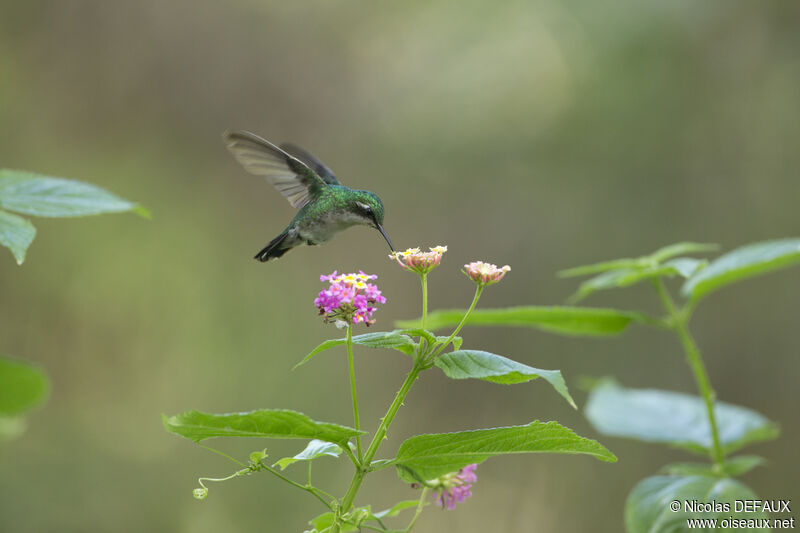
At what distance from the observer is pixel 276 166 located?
207 cm

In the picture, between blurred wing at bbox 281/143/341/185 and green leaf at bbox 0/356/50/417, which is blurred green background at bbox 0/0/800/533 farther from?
green leaf at bbox 0/356/50/417

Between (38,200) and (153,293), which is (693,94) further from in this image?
(38,200)

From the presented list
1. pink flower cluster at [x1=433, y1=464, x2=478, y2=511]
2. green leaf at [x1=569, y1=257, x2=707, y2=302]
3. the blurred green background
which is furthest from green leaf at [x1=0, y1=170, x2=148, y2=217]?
the blurred green background

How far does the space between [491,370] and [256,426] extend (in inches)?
13.6

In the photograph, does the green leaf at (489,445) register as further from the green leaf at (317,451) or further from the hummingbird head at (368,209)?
the hummingbird head at (368,209)

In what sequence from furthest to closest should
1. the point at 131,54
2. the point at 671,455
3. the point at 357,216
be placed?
the point at 131,54, the point at 671,455, the point at 357,216

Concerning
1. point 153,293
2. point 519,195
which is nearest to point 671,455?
point 519,195

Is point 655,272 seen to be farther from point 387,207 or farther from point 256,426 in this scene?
point 387,207

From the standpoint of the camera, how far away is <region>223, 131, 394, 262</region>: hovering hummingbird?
1.86 metres

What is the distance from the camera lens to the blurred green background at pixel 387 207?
5.43 m

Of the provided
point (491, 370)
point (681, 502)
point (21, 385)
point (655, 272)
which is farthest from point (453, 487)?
point (655, 272)

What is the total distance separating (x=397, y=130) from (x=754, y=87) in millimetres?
2916

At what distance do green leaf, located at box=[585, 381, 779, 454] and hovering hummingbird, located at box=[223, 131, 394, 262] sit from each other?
3.02 feet

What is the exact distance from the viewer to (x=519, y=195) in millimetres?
6184
